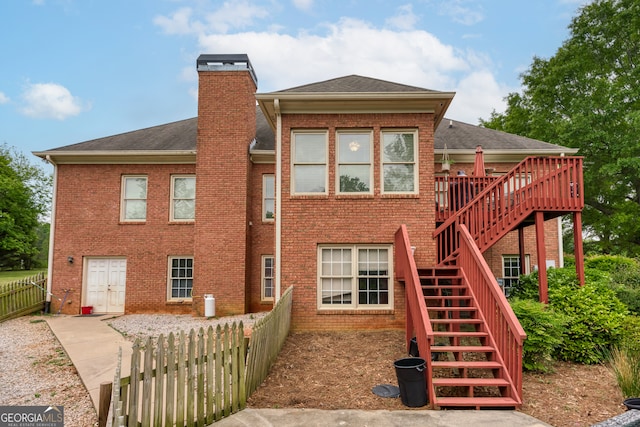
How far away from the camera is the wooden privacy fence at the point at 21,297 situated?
12.7 meters

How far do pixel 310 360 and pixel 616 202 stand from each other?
74.2 ft

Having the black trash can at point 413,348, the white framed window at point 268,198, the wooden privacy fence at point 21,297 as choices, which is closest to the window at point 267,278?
the white framed window at point 268,198

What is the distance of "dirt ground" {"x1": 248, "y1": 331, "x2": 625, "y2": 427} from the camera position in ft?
17.1

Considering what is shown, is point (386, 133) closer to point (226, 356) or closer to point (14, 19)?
point (226, 356)

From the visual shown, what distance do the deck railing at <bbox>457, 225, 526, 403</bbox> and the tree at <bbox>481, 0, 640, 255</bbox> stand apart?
15.9m

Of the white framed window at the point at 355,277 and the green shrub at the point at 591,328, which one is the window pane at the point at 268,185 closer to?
the white framed window at the point at 355,277

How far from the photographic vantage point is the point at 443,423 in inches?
184

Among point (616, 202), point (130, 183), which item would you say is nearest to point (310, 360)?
point (130, 183)

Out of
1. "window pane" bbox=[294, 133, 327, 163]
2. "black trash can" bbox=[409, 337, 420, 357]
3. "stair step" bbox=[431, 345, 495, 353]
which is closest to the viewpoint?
"stair step" bbox=[431, 345, 495, 353]

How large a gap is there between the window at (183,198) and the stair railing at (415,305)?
8275 mm

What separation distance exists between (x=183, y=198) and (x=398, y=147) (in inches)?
330

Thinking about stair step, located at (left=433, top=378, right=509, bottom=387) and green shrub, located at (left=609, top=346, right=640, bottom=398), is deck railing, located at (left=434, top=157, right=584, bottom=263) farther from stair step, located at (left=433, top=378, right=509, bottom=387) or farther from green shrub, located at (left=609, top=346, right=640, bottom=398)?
stair step, located at (left=433, top=378, right=509, bottom=387)

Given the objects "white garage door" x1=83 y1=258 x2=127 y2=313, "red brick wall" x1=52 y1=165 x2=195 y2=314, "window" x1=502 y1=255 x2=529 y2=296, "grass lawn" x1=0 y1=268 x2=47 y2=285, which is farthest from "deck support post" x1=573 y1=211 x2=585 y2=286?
A: "grass lawn" x1=0 y1=268 x2=47 y2=285

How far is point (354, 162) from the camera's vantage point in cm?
985
